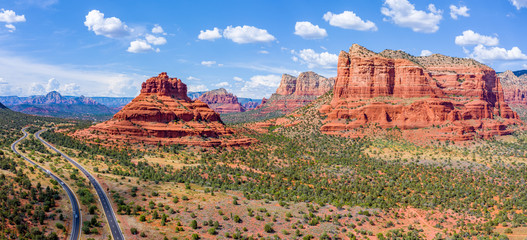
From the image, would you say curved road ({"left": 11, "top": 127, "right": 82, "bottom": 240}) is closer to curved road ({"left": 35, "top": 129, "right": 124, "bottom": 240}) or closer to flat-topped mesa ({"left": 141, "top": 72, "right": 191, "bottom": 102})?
curved road ({"left": 35, "top": 129, "right": 124, "bottom": 240})

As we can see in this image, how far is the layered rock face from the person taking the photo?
340 ft

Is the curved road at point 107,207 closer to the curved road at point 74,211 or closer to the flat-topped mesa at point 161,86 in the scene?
the curved road at point 74,211

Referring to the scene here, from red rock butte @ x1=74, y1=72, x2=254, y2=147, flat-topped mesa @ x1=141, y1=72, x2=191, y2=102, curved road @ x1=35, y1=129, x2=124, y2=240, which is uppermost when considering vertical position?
flat-topped mesa @ x1=141, y1=72, x2=191, y2=102

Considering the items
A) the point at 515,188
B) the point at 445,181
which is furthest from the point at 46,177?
the point at 515,188

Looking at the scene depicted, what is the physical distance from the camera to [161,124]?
334 ft

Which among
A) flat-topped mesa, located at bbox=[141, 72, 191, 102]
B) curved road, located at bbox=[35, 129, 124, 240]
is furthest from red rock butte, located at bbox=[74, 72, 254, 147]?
curved road, located at bbox=[35, 129, 124, 240]

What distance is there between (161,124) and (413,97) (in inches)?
3188

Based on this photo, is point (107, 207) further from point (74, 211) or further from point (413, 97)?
point (413, 97)

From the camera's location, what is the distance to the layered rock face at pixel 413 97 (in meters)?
104

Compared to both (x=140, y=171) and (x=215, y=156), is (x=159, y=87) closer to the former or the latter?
(x=215, y=156)

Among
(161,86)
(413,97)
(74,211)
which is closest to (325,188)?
(74,211)

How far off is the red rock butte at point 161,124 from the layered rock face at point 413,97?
38.7 meters

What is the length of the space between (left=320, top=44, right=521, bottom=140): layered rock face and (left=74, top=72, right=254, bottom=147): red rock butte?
38.7m

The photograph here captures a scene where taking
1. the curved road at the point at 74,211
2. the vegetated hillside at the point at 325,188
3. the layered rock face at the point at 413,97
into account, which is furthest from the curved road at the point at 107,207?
the layered rock face at the point at 413,97
